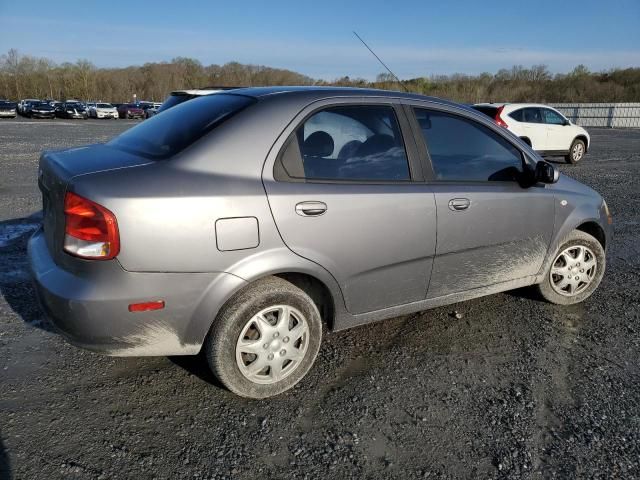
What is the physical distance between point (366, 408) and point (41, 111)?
45170 millimetres

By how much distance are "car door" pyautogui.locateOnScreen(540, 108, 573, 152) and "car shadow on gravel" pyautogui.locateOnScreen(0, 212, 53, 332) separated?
13106mm

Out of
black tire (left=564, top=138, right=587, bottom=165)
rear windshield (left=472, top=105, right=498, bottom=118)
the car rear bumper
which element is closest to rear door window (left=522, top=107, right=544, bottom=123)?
rear windshield (left=472, top=105, right=498, bottom=118)

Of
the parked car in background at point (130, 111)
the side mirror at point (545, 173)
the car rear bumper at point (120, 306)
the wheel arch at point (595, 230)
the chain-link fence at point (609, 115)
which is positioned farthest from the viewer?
the parked car in background at point (130, 111)

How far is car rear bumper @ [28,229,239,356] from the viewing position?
2.19 meters

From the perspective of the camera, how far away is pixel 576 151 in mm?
14141

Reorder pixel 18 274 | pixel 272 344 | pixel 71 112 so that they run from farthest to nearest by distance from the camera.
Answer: pixel 71 112 → pixel 18 274 → pixel 272 344

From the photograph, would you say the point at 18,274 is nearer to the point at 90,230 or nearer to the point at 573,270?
the point at 90,230

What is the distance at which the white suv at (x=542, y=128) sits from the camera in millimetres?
13062

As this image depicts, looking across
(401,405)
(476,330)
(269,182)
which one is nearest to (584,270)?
(476,330)

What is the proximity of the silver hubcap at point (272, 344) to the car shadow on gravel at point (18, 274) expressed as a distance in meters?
1.68

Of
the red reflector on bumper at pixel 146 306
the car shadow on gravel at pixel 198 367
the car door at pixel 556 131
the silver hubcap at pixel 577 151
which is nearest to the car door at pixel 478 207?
the car shadow on gravel at pixel 198 367

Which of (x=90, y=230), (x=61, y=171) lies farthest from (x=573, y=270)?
(x=61, y=171)

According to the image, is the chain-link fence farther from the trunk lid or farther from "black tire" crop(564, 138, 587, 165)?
the trunk lid

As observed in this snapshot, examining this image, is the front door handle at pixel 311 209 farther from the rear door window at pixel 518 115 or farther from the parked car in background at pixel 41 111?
the parked car in background at pixel 41 111
